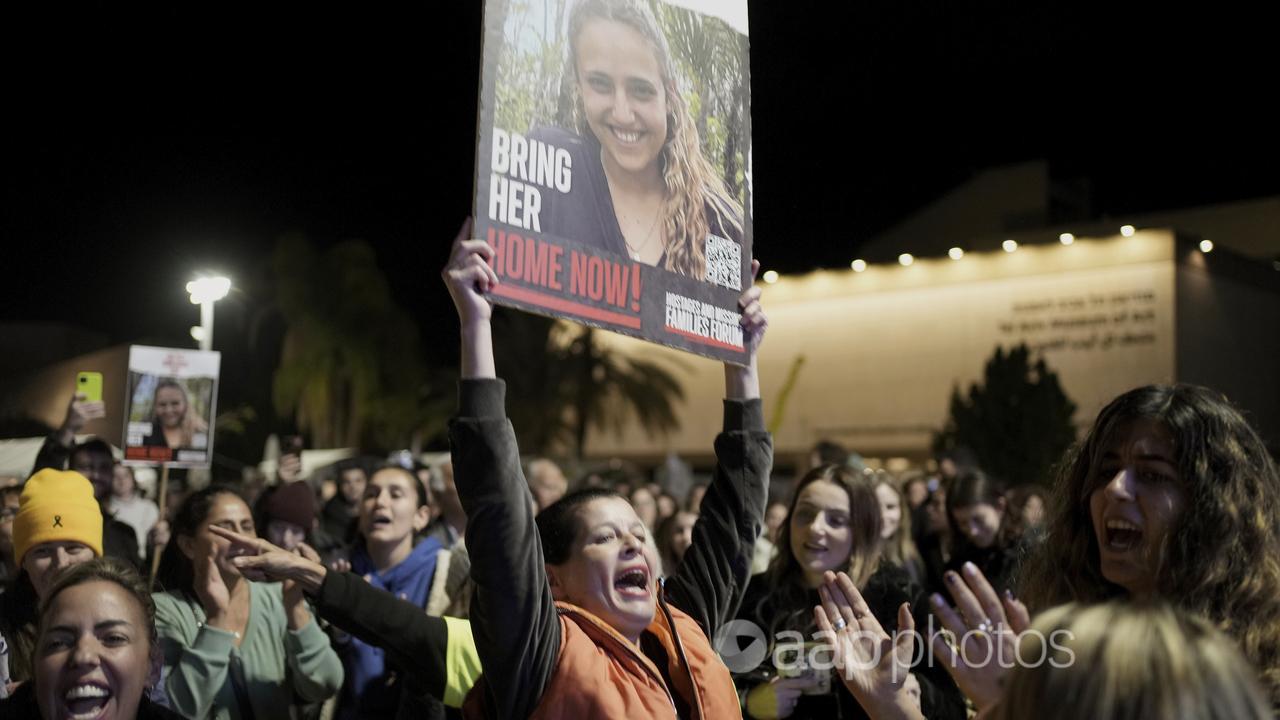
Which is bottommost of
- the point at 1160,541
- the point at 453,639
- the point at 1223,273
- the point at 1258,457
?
the point at 453,639

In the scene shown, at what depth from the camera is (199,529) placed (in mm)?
5145

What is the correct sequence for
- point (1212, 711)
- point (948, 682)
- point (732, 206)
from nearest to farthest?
point (1212, 711)
point (732, 206)
point (948, 682)

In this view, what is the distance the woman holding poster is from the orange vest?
3.43 feet

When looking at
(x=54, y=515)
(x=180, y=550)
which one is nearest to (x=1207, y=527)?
(x=180, y=550)

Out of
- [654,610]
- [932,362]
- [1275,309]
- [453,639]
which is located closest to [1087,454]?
[654,610]

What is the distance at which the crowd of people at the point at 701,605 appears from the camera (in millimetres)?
2701

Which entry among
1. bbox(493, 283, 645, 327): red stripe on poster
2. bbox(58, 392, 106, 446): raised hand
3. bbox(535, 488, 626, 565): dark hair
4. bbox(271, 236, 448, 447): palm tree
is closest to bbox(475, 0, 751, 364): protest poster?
bbox(493, 283, 645, 327): red stripe on poster

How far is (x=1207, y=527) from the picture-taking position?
2898 millimetres

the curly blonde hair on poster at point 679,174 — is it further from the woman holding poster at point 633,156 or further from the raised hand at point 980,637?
the raised hand at point 980,637

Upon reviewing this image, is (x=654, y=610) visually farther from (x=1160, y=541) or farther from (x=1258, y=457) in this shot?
(x=1258, y=457)

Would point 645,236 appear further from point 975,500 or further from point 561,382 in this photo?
point 561,382

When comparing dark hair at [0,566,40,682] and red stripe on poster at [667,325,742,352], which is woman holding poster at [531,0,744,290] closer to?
red stripe on poster at [667,325,742,352]

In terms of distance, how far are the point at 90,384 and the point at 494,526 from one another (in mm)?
5662

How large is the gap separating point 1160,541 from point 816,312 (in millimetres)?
41154
